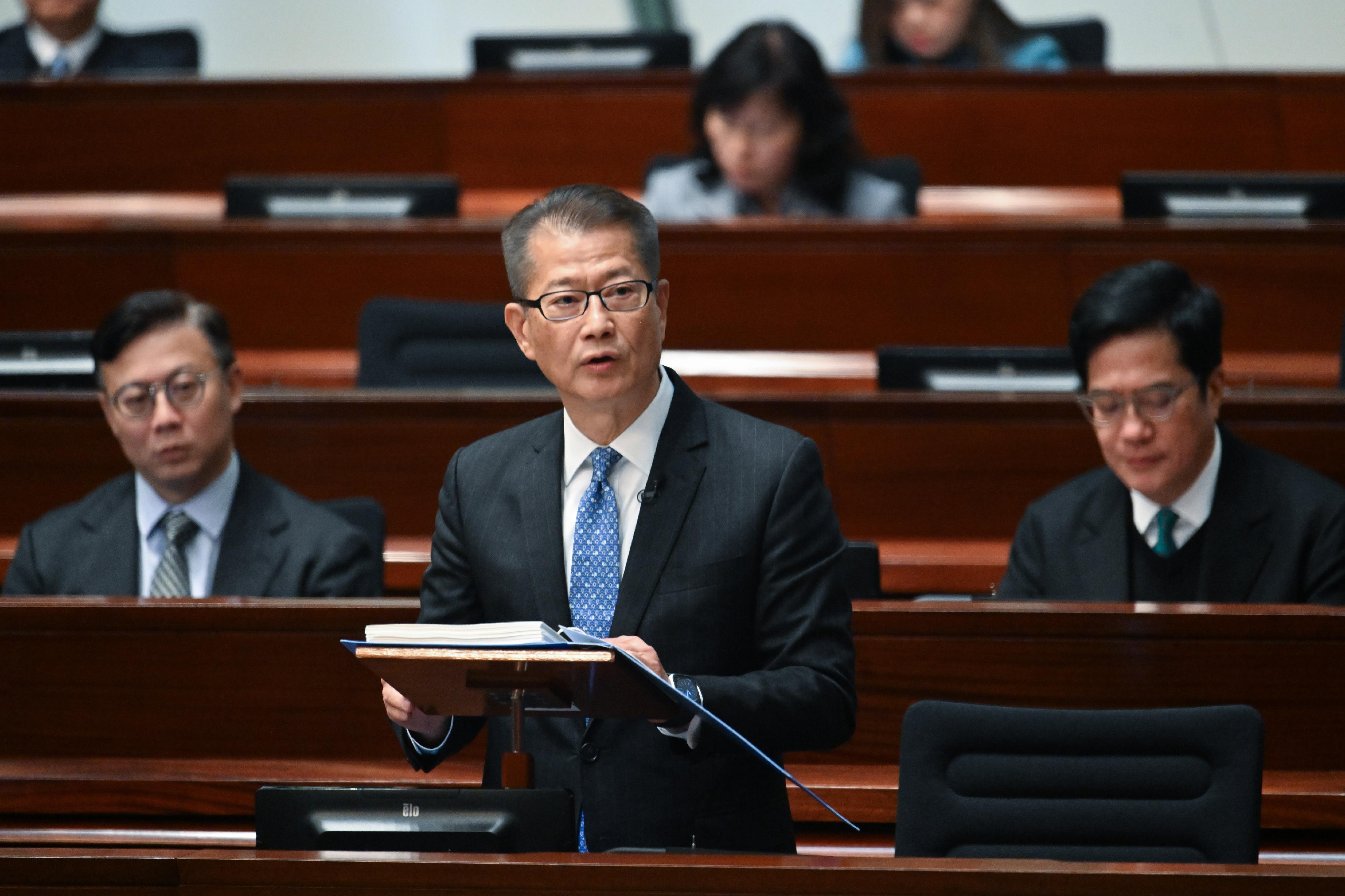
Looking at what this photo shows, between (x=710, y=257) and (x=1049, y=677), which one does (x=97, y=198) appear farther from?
(x=1049, y=677)

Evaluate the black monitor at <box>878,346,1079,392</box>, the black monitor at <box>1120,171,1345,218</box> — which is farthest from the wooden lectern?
the black monitor at <box>1120,171,1345,218</box>

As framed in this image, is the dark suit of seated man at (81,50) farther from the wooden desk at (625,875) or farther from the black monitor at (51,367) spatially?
the wooden desk at (625,875)

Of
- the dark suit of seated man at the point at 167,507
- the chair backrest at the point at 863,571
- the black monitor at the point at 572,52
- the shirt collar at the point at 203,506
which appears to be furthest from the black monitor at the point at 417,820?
the black monitor at the point at 572,52

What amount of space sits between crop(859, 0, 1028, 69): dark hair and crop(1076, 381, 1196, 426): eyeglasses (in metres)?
1.62

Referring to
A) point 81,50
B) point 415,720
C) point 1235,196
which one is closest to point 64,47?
point 81,50

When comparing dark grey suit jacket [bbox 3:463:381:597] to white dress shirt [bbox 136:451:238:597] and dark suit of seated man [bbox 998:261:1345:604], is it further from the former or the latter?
dark suit of seated man [bbox 998:261:1345:604]

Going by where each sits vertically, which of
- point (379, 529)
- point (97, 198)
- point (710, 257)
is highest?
point (97, 198)

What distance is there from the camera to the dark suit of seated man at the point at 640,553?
1.10m

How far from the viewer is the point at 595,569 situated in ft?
3.73

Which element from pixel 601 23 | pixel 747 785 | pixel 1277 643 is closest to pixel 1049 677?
pixel 1277 643

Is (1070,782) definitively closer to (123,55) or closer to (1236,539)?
(1236,539)

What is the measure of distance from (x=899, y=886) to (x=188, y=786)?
32.3 inches

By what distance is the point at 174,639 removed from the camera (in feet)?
4.93

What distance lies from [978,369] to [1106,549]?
45 centimetres
